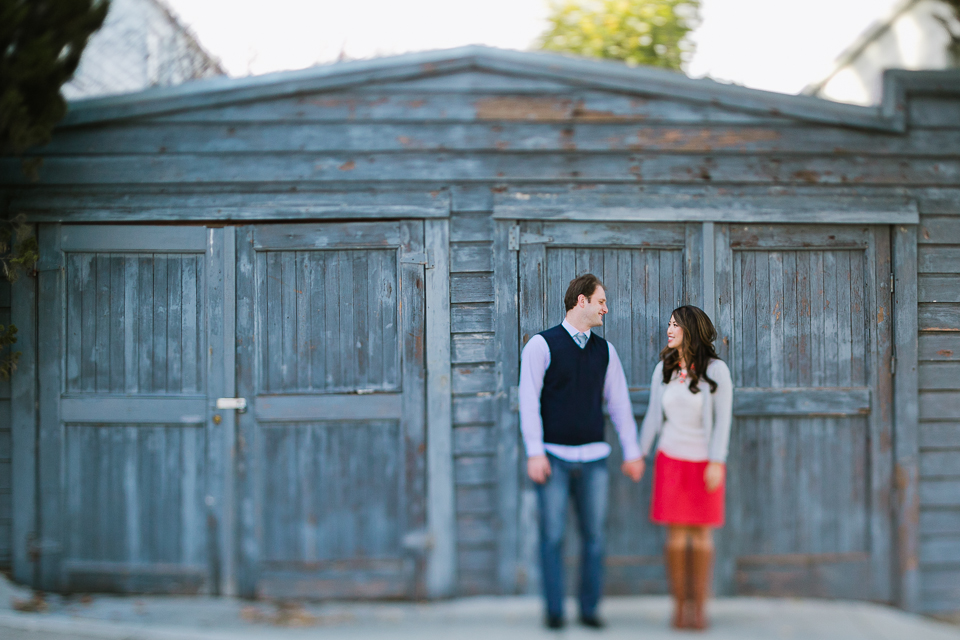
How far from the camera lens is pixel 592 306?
3.69 m

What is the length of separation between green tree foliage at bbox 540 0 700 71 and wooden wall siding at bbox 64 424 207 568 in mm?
9540

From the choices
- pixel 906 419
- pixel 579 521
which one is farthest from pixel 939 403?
pixel 579 521

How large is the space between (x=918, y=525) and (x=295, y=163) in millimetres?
4394

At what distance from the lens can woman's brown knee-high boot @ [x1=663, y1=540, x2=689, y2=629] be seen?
3670mm

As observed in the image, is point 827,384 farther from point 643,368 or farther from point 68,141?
point 68,141

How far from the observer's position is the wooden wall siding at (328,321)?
Answer: 4.27 meters

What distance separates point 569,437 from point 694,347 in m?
0.80

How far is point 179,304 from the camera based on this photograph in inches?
169

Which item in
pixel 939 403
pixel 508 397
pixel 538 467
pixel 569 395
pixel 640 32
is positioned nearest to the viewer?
pixel 538 467

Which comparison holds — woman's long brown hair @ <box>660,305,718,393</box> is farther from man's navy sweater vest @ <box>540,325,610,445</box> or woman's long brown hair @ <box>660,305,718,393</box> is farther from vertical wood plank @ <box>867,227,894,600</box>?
vertical wood plank @ <box>867,227,894,600</box>

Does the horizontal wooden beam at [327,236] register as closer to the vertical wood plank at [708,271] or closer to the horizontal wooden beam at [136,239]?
the horizontal wooden beam at [136,239]

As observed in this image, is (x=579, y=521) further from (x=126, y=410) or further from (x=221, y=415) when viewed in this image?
(x=126, y=410)

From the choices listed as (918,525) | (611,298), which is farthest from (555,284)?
(918,525)

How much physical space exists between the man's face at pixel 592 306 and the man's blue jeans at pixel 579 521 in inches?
29.1
